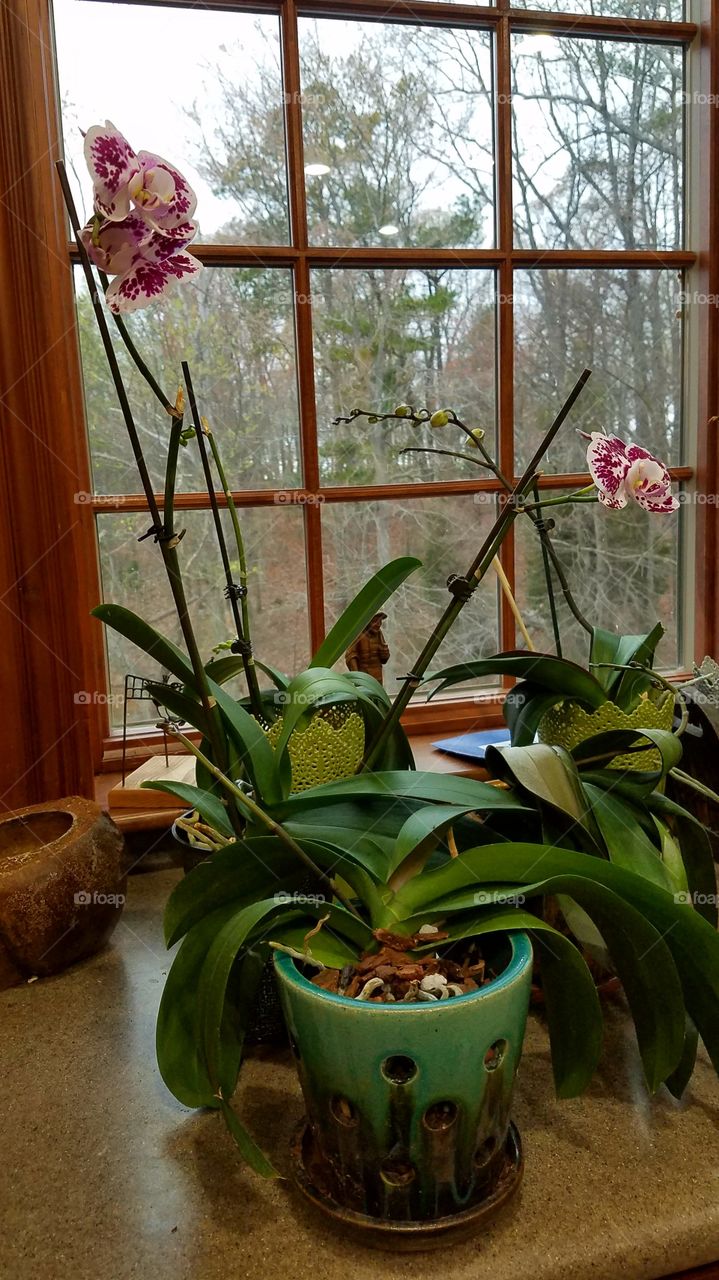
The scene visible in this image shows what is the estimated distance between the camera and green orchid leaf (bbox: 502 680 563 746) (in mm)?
848

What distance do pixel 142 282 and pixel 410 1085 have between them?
0.49 m

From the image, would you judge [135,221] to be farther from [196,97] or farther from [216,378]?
[196,97]

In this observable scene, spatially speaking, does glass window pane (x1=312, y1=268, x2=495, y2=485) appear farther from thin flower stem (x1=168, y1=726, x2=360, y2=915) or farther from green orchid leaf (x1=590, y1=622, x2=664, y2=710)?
thin flower stem (x1=168, y1=726, x2=360, y2=915)

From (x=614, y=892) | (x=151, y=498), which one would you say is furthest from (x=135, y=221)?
(x=614, y=892)

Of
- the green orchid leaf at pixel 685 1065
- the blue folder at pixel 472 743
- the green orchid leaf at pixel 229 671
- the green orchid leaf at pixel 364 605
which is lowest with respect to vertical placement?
the green orchid leaf at pixel 685 1065

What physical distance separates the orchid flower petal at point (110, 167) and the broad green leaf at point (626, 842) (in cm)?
54

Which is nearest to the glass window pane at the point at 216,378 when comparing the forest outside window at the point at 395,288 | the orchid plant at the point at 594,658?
the forest outside window at the point at 395,288

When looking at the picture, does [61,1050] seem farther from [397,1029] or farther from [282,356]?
[282,356]

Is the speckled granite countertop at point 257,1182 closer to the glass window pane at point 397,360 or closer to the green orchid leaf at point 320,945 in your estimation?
the green orchid leaf at point 320,945

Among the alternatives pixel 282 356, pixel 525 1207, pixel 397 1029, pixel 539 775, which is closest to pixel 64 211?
pixel 282 356

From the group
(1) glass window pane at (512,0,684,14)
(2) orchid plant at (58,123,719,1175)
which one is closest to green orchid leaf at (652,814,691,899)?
(2) orchid plant at (58,123,719,1175)

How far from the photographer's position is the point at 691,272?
4.60ft

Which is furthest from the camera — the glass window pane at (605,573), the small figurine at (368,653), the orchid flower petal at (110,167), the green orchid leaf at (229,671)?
the glass window pane at (605,573)

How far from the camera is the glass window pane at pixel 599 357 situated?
1358 millimetres
